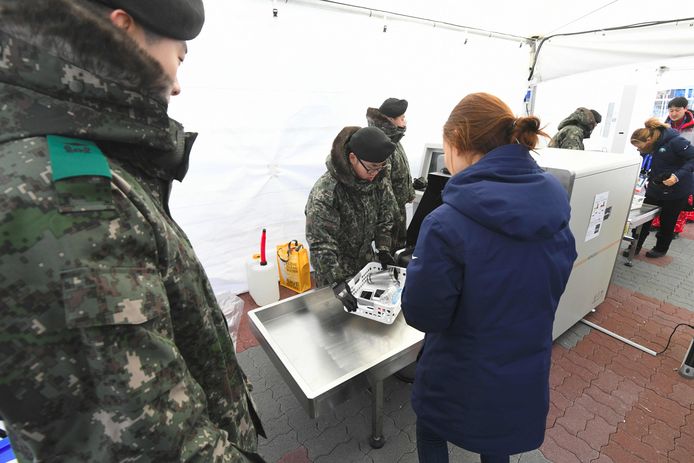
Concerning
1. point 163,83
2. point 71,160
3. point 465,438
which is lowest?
point 465,438

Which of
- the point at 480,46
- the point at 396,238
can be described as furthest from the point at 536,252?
the point at 480,46

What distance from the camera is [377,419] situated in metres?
1.90

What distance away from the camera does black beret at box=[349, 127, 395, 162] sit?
192 cm

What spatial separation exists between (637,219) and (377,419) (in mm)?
3692

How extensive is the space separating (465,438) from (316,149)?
2.93 meters

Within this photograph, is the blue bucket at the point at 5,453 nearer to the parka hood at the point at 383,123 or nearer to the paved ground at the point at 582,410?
the paved ground at the point at 582,410

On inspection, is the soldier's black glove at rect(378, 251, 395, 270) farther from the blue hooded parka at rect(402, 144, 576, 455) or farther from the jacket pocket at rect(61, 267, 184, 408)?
the jacket pocket at rect(61, 267, 184, 408)

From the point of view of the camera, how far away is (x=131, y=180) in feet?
1.99

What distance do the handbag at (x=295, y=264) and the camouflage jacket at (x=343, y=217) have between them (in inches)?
52.7

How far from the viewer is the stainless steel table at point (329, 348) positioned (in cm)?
140

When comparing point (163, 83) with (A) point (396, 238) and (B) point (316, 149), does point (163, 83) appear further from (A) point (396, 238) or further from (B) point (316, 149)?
(B) point (316, 149)

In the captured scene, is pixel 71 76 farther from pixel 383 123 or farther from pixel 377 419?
pixel 383 123

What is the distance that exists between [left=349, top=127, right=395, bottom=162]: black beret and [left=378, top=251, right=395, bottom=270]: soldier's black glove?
2.27 feet

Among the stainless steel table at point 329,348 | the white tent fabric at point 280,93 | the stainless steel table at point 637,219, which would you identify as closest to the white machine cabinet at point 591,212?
the stainless steel table at point 637,219
